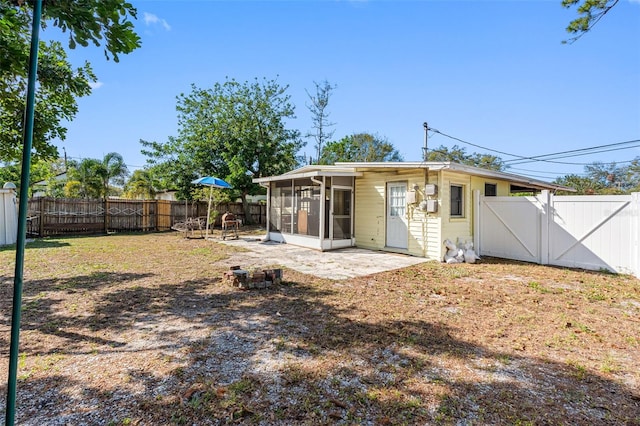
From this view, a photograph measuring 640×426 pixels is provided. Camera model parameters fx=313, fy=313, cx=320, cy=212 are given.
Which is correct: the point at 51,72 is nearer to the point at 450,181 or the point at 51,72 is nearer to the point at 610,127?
the point at 450,181

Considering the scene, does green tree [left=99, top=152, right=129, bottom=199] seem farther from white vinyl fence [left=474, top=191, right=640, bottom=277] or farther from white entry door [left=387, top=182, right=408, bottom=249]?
white vinyl fence [left=474, top=191, right=640, bottom=277]

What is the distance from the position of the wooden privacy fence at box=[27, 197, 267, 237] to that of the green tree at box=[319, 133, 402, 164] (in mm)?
11107

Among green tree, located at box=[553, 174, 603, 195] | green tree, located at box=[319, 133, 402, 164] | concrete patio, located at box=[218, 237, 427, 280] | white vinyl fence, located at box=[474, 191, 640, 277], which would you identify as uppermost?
green tree, located at box=[319, 133, 402, 164]

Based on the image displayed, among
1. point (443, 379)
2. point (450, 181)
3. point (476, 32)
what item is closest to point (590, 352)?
point (443, 379)

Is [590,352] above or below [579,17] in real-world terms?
below

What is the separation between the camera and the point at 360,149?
28625 millimetres

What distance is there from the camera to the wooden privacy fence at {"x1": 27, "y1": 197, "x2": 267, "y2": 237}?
12.6 metres

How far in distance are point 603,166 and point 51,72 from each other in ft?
153

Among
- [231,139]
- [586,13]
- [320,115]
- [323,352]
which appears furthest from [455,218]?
[320,115]

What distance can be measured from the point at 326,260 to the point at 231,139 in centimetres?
1251

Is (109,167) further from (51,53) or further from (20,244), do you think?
(20,244)

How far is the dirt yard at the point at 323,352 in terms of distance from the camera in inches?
83.8

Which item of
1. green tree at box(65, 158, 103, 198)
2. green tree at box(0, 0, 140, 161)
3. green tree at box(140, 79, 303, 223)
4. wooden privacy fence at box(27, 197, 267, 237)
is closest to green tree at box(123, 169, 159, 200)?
green tree at box(65, 158, 103, 198)

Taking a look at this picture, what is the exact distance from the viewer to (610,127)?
19797mm
